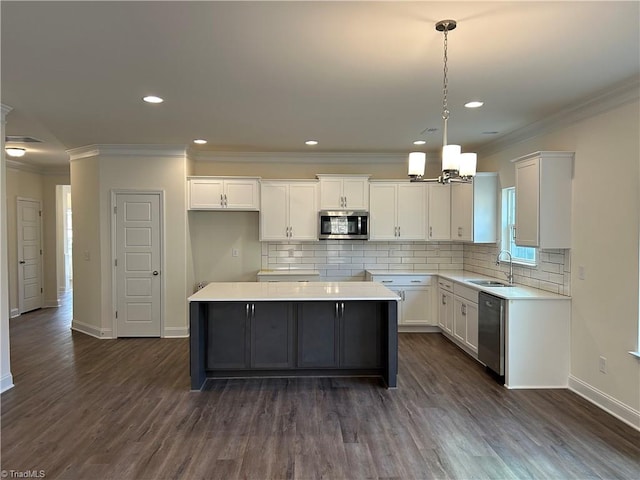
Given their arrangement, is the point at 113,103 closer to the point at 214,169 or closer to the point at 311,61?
the point at 311,61

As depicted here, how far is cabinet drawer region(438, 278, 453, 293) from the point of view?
17.6 ft

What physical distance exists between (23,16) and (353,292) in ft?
10.7

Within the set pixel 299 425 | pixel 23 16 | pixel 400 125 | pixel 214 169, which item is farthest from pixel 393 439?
pixel 214 169

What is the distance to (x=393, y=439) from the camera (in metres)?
2.93

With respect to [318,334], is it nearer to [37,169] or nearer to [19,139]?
[19,139]

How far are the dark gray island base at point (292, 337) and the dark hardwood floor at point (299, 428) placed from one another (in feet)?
0.62

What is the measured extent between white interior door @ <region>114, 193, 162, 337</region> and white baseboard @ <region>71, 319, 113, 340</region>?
157mm

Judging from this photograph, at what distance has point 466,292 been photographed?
15.9 feet

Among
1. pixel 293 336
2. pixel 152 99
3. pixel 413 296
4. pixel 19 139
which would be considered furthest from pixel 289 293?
pixel 19 139

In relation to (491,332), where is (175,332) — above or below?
below

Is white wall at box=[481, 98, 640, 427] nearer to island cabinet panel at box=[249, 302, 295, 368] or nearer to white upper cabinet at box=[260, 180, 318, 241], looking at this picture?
island cabinet panel at box=[249, 302, 295, 368]

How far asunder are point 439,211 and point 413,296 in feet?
4.51

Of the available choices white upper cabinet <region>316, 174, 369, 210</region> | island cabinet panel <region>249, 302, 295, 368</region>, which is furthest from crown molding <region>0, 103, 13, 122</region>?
white upper cabinet <region>316, 174, 369, 210</region>

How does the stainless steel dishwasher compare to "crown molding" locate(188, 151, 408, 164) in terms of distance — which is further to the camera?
"crown molding" locate(188, 151, 408, 164)
